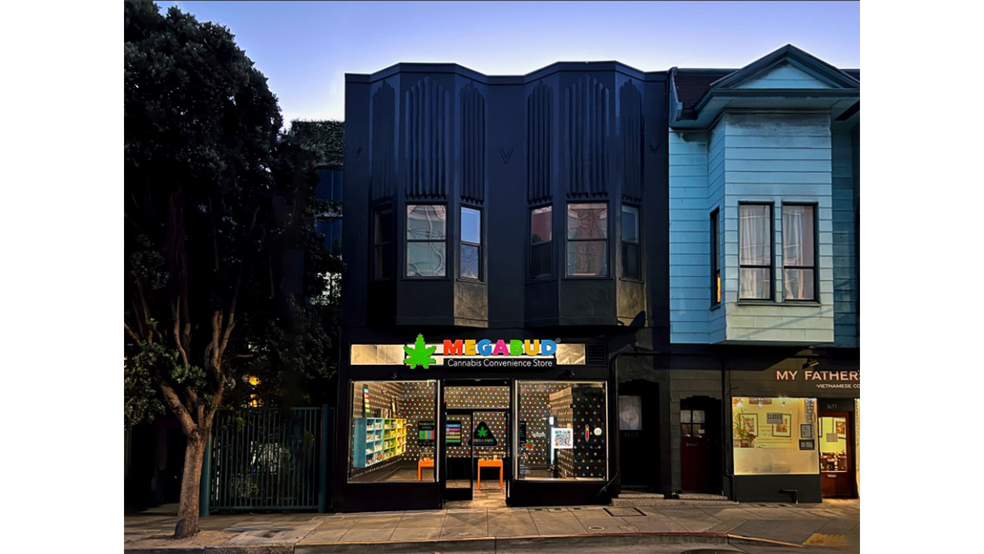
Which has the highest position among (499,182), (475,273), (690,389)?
(499,182)

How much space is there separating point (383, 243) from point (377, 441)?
4686 mm

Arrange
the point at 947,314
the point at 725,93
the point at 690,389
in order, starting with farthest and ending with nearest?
the point at 690,389 → the point at 725,93 → the point at 947,314

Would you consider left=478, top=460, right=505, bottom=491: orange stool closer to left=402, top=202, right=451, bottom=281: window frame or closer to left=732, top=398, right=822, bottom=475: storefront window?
left=402, top=202, right=451, bottom=281: window frame

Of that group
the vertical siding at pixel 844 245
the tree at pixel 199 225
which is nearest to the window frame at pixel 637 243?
the vertical siding at pixel 844 245

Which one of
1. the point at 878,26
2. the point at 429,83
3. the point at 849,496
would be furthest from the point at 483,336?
the point at 878,26

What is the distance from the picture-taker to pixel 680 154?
63.6ft

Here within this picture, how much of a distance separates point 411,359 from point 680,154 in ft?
26.8

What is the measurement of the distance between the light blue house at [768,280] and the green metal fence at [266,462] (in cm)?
852

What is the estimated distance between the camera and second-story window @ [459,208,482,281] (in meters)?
18.9

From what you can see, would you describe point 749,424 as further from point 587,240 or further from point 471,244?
point 471,244

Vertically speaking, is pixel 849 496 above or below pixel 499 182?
below

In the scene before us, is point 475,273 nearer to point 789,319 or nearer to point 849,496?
point 789,319

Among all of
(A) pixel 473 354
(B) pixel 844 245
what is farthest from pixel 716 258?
(A) pixel 473 354

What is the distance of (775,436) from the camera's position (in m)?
18.7
